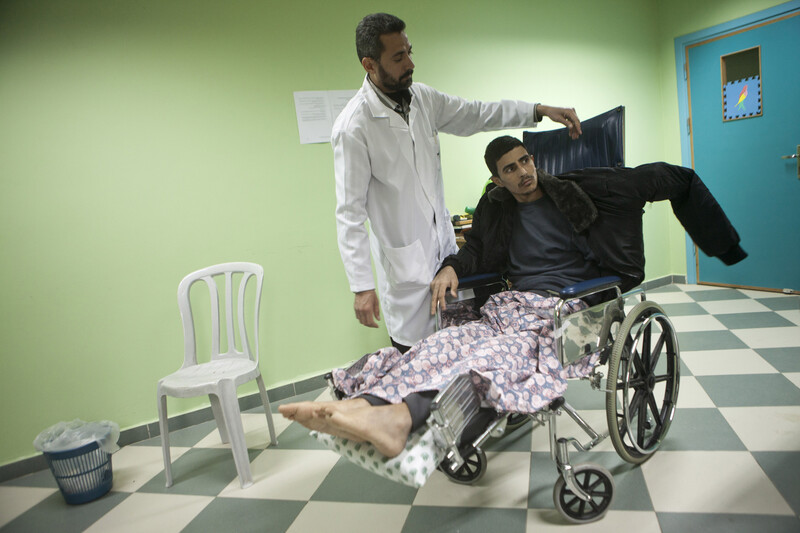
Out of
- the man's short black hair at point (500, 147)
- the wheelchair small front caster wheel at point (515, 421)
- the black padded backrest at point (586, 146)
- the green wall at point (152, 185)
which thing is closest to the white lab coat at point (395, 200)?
the man's short black hair at point (500, 147)

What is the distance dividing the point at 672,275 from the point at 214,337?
3.74 metres

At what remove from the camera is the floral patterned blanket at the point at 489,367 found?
4.02ft

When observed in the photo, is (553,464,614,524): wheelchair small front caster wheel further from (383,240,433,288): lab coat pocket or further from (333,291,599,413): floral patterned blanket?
(383,240,433,288): lab coat pocket

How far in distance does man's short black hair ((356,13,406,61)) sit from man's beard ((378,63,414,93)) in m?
0.05

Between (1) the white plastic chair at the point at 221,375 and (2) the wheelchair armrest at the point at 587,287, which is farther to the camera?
(1) the white plastic chair at the point at 221,375

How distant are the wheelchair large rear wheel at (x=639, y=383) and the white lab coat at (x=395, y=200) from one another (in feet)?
2.06

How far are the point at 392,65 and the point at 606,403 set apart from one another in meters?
1.17

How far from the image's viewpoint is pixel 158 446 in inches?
91.3

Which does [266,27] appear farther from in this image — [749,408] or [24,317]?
[749,408]

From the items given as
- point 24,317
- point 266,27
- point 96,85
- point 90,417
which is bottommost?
point 90,417

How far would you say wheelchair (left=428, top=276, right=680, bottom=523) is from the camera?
120cm

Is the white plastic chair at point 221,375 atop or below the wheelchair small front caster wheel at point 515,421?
atop

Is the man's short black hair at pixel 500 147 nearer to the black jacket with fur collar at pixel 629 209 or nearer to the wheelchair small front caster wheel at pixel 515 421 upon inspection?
the black jacket with fur collar at pixel 629 209

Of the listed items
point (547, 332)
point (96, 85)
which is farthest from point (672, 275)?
Result: point (96, 85)
